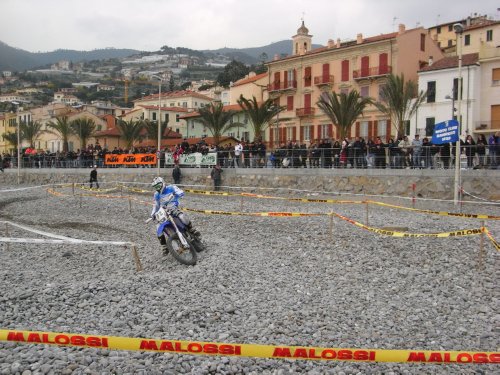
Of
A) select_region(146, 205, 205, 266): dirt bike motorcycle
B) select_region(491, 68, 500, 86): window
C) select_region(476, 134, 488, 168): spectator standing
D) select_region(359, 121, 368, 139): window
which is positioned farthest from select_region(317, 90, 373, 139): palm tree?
select_region(146, 205, 205, 266): dirt bike motorcycle

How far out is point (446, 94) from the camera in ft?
153

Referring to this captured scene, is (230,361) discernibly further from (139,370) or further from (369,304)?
(369,304)

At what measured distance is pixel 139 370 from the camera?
6176mm

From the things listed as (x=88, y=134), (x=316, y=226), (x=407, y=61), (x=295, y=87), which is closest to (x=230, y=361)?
(x=316, y=226)

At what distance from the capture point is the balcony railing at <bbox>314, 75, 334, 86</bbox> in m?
53.7

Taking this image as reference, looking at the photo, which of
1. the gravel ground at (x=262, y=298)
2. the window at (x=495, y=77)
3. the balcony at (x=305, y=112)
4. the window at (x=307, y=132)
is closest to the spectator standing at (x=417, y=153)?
the gravel ground at (x=262, y=298)

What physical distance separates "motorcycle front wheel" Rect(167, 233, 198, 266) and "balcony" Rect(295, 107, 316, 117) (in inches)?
1798

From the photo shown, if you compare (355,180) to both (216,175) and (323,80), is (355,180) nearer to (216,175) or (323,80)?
(216,175)

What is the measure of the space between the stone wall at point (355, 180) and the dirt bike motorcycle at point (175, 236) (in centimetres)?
1336

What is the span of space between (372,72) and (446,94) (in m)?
7.68

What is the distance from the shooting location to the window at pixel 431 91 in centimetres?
4741

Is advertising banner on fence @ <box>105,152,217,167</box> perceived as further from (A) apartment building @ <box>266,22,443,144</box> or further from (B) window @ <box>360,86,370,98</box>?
(B) window @ <box>360,86,370,98</box>

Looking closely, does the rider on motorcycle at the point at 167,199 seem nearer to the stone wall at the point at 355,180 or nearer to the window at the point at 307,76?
the stone wall at the point at 355,180

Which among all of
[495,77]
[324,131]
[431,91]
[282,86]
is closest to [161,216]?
[431,91]
